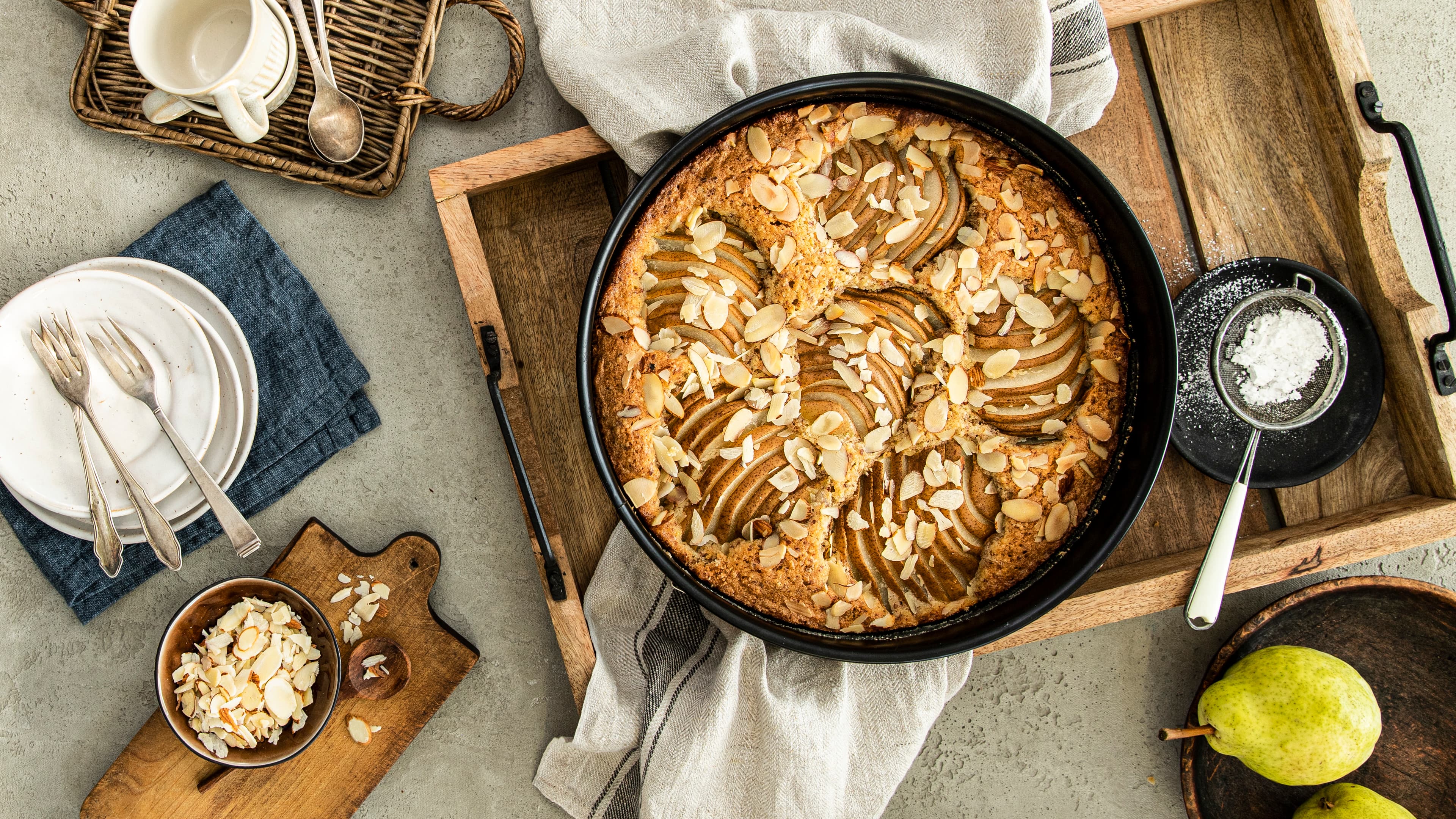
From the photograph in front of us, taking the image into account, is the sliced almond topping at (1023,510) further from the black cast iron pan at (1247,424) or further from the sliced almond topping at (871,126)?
the sliced almond topping at (871,126)

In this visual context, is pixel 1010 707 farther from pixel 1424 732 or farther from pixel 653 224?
pixel 653 224

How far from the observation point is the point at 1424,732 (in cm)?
200

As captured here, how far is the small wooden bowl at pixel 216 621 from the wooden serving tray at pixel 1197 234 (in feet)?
1.83

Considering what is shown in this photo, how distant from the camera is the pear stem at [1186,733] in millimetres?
1871

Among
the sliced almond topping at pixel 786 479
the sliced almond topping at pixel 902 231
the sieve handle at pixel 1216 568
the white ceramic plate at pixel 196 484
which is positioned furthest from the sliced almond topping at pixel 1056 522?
the white ceramic plate at pixel 196 484

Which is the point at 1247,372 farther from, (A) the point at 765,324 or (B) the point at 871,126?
(A) the point at 765,324

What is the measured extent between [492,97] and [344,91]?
36cm

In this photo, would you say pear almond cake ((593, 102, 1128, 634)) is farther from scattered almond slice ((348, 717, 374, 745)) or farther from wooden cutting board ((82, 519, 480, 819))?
scattered almond slice ((348, 717, 374, 745))

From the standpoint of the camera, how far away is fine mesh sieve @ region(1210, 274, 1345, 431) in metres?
1.81

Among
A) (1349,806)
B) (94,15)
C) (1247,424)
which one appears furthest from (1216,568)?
(94,15)

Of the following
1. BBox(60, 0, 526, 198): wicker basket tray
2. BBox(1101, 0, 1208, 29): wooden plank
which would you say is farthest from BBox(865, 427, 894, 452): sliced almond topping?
BBox(60, 0, 526, 198): wicker basket tray

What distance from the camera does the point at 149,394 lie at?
5.83 ft

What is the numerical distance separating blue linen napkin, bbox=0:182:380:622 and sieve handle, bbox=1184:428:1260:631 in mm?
2067

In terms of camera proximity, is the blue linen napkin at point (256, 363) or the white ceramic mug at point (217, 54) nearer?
the white ceramic mug at point (217, 54)
